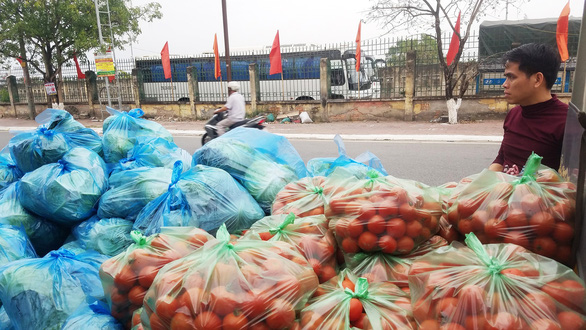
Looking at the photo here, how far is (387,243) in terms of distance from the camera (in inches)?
61.3

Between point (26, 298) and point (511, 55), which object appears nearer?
point (26, 298)

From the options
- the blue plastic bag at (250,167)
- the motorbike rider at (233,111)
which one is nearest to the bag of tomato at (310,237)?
the blue plastic bag at (250,167)

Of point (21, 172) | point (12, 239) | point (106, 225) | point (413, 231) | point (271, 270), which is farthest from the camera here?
point (21, 172)

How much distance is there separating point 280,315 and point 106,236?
6.14ft

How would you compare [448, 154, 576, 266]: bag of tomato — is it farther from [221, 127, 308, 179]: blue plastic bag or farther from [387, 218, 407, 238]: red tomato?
[221, 127, 308, 179]: blue plastic bag

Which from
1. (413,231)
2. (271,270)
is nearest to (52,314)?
(271,270)

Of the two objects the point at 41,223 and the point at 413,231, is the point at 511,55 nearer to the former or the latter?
the point at 413,231

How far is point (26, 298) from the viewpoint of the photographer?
1.97m

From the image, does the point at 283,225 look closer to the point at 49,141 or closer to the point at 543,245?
the point at 543,245

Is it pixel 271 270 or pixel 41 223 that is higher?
pixel 271 270

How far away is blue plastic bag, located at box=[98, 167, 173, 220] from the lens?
280 cm

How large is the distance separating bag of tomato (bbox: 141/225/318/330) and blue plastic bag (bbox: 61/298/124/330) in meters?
0.48

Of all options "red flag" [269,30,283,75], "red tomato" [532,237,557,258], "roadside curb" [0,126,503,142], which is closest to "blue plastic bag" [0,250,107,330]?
"red tomato" [532,237,557,258]

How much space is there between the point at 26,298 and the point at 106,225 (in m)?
0.81
